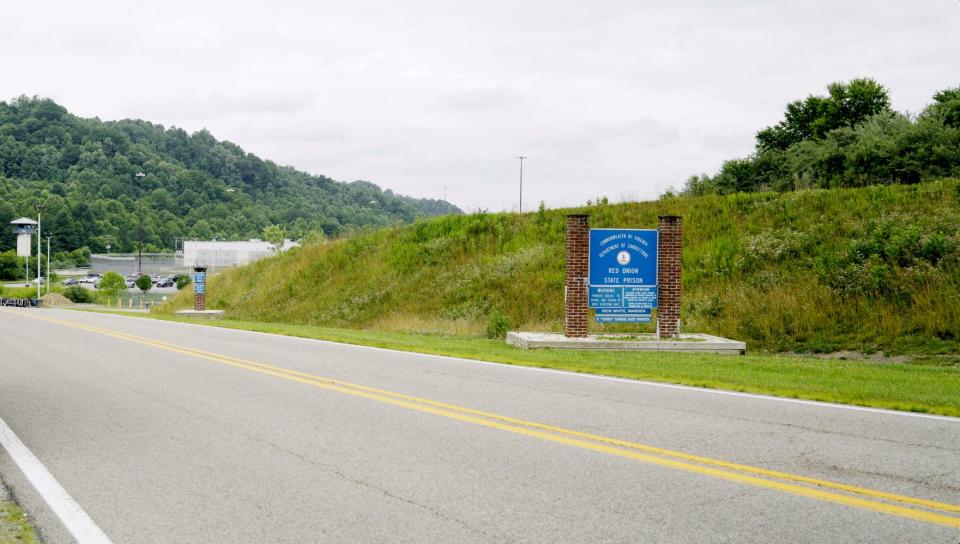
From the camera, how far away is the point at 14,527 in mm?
5402

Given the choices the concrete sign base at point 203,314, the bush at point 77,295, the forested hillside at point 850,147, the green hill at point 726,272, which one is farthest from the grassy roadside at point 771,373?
the bush at point 77,295

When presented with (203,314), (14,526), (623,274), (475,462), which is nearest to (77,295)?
(203,314)

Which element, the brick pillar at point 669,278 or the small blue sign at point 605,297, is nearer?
the small blue sign at point 605,297

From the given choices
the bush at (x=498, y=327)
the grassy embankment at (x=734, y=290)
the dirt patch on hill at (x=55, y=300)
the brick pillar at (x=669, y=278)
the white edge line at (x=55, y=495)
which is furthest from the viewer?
the dirt patch on hill at (x=55, y=300)

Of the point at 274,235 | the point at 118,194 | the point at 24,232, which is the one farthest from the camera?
the point at 118,194

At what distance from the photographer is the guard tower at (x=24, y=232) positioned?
99.5 m

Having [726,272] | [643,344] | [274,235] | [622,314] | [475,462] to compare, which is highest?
[274,235]

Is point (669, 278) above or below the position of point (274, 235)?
below

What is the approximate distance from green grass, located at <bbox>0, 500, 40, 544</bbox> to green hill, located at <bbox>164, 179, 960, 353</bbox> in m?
19.4

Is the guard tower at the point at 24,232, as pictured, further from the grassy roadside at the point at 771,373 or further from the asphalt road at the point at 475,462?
the asphalt road at the point at 475,462

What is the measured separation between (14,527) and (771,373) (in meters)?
11.6

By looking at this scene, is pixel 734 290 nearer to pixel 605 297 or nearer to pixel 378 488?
pixel 605 297

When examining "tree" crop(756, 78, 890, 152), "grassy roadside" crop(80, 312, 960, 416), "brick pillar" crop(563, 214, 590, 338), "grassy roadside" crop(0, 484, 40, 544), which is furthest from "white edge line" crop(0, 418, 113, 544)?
"tree" crop(756, 78, 890, 152)

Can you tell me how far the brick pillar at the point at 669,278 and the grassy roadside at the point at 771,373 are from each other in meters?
2.89
